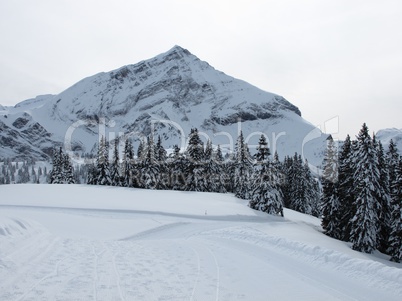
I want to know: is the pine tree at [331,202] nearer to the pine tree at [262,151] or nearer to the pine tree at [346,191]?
the pine tree at [346,191]

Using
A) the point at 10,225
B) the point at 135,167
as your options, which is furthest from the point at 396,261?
the point at 135,167

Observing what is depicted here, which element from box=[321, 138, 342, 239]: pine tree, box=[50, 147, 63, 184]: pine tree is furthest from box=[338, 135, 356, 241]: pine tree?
box=[50, 147, 63, 184]: pine tree

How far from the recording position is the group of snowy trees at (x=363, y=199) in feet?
106

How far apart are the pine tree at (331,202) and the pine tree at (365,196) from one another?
6584mm

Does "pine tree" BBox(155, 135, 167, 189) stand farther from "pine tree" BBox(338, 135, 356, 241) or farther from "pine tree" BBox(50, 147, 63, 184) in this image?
"pine tree" BBox(338, 135, 356, 241)

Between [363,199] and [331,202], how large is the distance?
839 cm

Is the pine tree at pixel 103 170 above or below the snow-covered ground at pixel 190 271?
above

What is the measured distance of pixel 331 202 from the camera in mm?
41188

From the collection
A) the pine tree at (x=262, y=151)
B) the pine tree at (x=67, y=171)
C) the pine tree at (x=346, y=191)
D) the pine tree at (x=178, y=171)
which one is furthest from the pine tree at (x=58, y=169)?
the pine tree at (x=346, y=191)

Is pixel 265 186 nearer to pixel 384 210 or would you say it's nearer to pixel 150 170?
pixel 384 210

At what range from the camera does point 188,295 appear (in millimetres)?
9430

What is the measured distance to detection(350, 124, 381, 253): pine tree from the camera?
32.4 m

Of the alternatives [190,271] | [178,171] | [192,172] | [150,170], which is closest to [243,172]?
[192,172]

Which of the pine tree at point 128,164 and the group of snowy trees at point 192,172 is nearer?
the group of snowy trees at point 192,172
